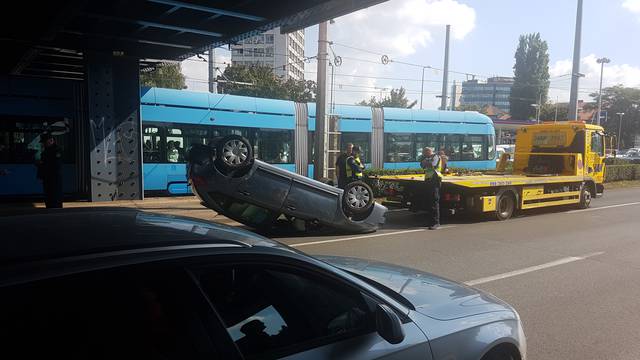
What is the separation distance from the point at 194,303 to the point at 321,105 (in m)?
12.2

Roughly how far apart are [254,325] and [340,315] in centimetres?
44

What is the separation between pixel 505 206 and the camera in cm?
1254

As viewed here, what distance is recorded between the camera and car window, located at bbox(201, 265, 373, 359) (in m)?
2.08

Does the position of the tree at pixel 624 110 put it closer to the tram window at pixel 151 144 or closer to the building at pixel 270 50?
the building at pixel 270 50

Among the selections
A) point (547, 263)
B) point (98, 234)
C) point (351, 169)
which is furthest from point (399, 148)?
point (98, 234)

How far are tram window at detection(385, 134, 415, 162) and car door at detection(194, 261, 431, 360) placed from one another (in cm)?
1747

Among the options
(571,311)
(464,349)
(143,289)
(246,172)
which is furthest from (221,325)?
(246,172)

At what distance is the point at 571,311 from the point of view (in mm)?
5242

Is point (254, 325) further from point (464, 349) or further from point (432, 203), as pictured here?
point (432, 203)

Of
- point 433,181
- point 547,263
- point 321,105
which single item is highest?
point 321,105

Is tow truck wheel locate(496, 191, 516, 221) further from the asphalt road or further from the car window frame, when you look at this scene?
the car window frame

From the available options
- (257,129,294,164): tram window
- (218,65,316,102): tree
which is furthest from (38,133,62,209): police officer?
(218,65,316,102): tree

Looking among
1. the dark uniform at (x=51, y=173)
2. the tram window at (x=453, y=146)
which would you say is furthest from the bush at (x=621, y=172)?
the dark uniform at (x=51, y=173)

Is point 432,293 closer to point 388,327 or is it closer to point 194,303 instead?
point 388,327
